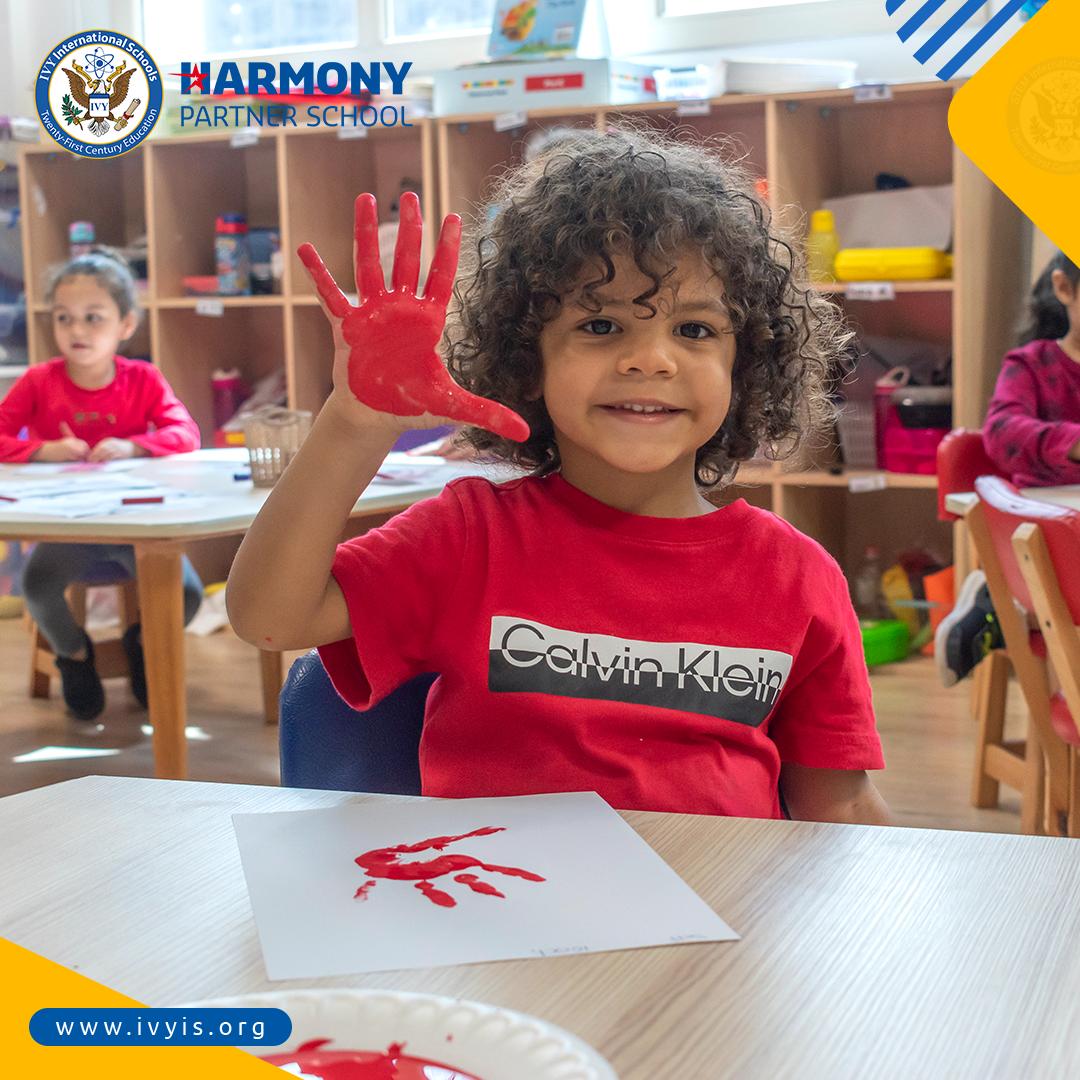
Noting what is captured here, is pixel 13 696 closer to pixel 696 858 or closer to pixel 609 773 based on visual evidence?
pixel 609 773

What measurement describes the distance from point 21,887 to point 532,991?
0.90 feet

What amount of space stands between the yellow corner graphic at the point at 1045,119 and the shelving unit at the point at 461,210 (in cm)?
224

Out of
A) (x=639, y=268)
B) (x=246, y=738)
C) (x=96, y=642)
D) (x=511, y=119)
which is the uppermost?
(x=511, y=119)

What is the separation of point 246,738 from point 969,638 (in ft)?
5.15

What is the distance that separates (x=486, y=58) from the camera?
4.47 metres

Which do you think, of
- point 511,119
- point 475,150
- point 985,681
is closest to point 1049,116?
point 985,681

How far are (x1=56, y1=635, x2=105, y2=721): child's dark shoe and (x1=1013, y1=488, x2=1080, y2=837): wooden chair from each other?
2327 millimetres

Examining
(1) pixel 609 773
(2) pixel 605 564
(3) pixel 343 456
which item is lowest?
(1) pixel 609 773

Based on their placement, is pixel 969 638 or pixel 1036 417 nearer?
pixel 969 638

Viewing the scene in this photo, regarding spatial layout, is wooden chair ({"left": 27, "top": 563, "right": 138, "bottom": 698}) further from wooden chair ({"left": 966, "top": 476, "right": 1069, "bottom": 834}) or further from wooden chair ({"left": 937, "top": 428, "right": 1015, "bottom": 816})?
wooden chair ({"left": 966, "top": 476, "right": 1069, "bottom": 834})

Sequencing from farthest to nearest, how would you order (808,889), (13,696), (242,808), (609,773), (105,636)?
(105,636)
(13,696)
(609,773)
(242,808)
(808,889)

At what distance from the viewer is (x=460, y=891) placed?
2.29 ft

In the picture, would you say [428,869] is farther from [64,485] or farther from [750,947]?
[64,485]

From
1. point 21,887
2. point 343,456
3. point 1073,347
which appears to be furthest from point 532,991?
point 1073,347
